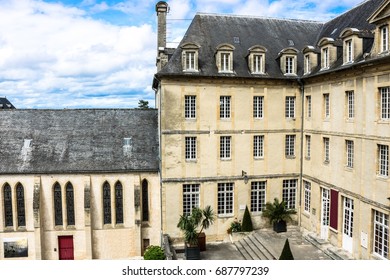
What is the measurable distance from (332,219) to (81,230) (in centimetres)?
1521

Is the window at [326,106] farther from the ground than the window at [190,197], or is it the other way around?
the window at [326,106]

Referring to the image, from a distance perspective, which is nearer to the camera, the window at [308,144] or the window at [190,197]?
the window at [190,197]

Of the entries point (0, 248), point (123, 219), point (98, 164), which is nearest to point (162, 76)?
point (98, 164)

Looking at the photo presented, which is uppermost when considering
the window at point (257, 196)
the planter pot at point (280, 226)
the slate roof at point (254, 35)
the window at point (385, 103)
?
the slate roof at point (254, 35)

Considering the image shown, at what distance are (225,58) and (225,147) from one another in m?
5.38

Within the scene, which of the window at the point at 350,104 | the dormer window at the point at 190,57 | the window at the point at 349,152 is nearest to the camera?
the window at the point at 350,104

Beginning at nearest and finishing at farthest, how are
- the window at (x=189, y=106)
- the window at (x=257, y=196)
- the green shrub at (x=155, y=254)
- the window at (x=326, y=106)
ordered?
the green shrub at (x=155, y=254) < the window at (x=326, y=106) < the window at (x=189, y=106) < the window at (x=257, y=196)

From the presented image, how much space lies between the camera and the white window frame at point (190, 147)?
2128cm

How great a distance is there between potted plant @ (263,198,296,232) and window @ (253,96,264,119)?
17.9ft

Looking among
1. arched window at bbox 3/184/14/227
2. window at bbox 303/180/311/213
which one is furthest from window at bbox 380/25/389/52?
arched window at bbox 3/184/14/227

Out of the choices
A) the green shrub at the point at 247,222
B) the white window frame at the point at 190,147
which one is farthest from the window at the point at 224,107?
the green shrub at the point at 247,222

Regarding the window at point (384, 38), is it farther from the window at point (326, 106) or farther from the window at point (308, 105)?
the window at point (308, 105)

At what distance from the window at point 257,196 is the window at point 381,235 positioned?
24.7 feet

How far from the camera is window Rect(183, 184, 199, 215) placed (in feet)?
70.6
